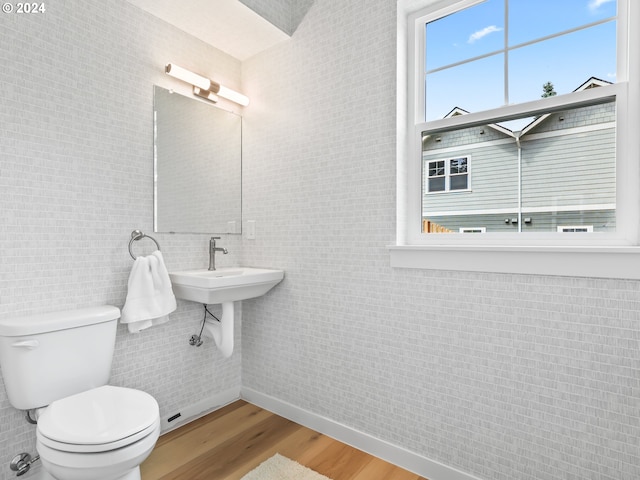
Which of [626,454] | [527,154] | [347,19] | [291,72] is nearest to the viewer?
[626,454]

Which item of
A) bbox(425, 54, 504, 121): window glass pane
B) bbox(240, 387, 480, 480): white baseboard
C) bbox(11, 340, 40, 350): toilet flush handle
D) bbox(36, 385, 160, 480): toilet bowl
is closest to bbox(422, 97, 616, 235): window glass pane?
bbox(425, 54, 504, 121): window glass pane

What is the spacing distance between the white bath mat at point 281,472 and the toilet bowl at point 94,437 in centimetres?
56

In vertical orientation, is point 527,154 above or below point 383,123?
below

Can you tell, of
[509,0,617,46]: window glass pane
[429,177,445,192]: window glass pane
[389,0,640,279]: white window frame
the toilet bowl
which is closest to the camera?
the toilet bowl

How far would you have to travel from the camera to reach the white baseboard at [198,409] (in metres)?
2.04

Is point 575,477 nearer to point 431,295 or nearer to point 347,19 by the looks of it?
point 431,295

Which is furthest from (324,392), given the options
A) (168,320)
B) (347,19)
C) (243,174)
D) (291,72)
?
(347,19)

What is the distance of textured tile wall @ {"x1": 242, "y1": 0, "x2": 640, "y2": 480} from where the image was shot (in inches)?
51.7

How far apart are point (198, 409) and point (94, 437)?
3.57 ft

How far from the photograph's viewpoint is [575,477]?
133 centimetres

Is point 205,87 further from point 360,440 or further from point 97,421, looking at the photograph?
point 360,440

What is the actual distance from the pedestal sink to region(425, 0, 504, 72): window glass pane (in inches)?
55.7

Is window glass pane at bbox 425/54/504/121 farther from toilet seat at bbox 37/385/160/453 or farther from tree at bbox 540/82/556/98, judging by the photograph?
toilet seat at bbox 37/385/160/453

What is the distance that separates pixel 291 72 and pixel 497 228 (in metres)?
1.47
